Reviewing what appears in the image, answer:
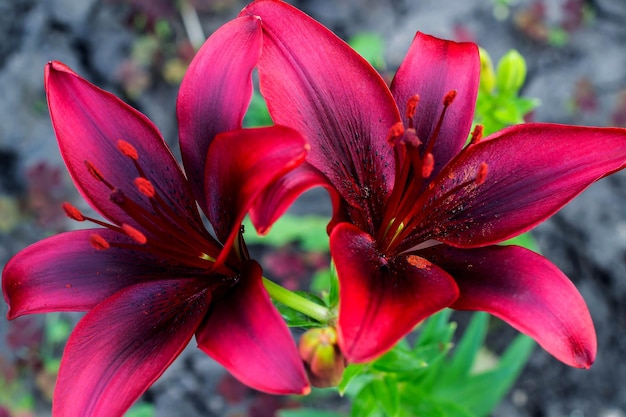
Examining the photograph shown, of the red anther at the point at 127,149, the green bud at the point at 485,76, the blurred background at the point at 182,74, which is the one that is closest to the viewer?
the red anther at the point at 127,149

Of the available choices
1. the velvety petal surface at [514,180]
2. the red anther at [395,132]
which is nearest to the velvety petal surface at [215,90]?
the red anther at [395,132]

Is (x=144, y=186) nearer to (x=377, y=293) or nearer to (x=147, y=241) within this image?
(x=147, y=241)

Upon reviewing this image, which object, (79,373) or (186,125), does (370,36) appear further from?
(79,373)

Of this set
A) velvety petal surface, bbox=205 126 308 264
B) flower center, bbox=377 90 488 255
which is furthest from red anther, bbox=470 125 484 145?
velvety petal surface, bbox=205 126 308 264

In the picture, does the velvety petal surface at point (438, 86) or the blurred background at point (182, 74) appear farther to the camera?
the blurred background at point (182, 74)

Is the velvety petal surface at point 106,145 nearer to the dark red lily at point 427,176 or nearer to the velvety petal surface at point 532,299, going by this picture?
the dark red lily at point 427,176
